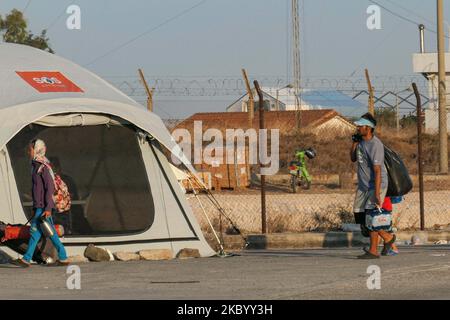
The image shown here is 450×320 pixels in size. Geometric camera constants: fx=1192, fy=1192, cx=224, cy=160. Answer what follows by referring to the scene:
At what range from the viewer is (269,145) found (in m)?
35.6

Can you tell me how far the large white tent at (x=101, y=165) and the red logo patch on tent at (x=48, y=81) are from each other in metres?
0.01

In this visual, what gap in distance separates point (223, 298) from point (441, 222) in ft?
40.4

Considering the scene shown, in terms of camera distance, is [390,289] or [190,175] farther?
[190,175]

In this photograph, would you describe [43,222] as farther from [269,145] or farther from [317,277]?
[269,145]

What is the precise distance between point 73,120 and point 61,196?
0.97 metres

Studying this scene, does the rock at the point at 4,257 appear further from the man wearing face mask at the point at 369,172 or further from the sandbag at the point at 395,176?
the sandbag at the point at 395,176

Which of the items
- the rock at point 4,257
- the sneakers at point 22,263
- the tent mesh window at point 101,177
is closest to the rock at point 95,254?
the tent mesh window at point 101,177

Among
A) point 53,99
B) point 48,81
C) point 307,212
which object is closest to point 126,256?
point 53,99

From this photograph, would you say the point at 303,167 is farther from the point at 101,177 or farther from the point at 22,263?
the point at 22,263

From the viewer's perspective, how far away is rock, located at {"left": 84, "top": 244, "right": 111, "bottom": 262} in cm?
1524

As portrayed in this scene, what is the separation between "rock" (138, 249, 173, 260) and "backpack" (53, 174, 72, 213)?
1218mm

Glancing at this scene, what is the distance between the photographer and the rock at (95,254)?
1524cm

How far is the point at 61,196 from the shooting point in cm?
1493
